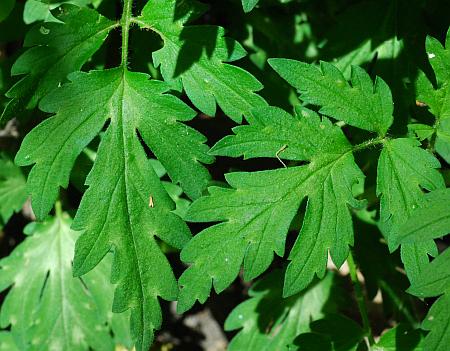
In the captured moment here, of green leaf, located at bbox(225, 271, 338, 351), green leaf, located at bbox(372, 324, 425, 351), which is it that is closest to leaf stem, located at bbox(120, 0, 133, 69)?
green leaf, located at bbox(225, 271, 338, 351)

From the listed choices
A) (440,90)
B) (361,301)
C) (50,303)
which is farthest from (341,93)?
(50,303)

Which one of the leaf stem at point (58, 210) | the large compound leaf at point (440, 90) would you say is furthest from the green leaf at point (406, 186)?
the leaf stem at point (58, 210)

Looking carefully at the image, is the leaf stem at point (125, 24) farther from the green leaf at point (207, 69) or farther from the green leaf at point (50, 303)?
the green leaf at point (50, 303)

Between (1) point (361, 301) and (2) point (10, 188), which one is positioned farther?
(2) point (10, 188)

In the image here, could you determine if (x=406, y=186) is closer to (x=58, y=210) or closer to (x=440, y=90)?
(x=440, y=90)

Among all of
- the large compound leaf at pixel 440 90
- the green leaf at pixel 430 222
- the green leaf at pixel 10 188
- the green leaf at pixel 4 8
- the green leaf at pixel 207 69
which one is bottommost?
the green leaf at pixel 10 188

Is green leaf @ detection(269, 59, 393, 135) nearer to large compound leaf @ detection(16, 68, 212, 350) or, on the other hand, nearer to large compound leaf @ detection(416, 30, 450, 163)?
large compound leaf @ detection(416, 30, 450, 163)

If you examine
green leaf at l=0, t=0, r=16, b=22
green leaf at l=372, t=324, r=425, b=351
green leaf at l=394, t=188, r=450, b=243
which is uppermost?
green leaf at l=0, t=0, r=16, b=22
